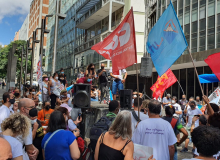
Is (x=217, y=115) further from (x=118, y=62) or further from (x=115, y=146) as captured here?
(x=118, y=62)

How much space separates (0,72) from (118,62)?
158 ft

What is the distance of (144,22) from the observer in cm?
2795

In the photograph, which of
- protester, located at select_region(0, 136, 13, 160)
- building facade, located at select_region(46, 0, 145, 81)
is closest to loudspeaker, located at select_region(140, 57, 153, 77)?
building facade, located at select_region(46, 0, 145, 81)

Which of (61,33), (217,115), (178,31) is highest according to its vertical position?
(61,33)

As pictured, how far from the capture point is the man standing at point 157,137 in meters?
3.14

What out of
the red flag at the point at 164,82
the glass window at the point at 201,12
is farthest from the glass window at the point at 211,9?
the red flag at the point at 164,82

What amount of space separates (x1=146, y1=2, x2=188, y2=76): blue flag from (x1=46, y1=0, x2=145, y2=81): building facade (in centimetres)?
2137

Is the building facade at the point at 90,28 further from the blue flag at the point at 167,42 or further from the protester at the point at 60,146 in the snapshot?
the protester at the point at 60,146

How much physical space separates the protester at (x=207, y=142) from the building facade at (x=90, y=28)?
80.0ft

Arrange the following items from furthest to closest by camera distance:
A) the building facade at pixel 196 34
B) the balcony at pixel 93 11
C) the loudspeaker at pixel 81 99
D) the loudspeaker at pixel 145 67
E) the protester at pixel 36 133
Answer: the balcony at pixel 93 11
the building facade at pixel 196 34
the loudspeaker at pixel 145 67
the loudspeaker at pixel 81 99
the protester at pixel 36 133

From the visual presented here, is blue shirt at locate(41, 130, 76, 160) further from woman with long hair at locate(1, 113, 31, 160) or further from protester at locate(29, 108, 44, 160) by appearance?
protester at locate(29, 108, 44, 160)

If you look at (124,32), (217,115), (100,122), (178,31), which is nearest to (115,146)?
(100,122)

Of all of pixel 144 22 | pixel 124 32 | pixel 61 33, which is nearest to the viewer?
pixel 124 32

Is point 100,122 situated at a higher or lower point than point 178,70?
lower
